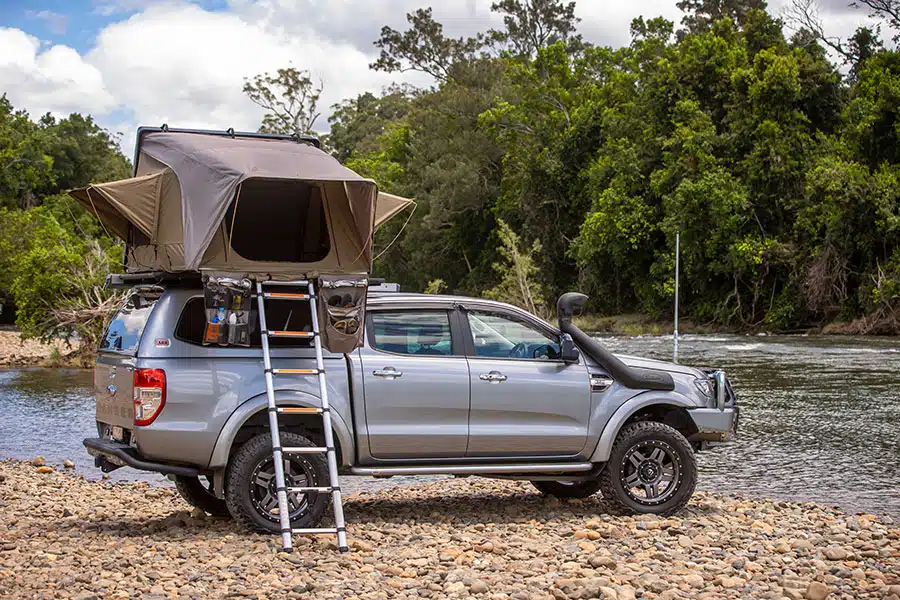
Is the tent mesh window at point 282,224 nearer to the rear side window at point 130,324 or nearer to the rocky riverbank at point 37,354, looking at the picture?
the rear side window at point 130,324

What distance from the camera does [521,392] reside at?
30.6 feet

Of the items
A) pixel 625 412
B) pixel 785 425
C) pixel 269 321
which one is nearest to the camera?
pixel 269 321

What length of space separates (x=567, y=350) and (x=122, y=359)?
347 cm

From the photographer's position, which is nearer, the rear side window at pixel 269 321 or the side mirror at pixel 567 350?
the rear side window at pixel 269 321

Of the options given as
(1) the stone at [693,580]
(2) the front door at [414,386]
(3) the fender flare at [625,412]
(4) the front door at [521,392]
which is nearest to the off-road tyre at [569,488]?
(3) the fender flare at [625,412]

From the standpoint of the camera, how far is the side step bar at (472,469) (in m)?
8.91

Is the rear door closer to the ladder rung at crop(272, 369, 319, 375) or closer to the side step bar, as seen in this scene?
the ladder rung at crop(272, 369, 319, 375)

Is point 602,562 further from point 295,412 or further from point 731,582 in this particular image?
point 295,412

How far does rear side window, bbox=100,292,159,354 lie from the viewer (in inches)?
337

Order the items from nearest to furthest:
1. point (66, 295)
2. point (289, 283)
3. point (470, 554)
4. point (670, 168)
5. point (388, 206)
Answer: point (470, 554), point (289, 283), point (388, 206), point (66, 295), point (670, 168)

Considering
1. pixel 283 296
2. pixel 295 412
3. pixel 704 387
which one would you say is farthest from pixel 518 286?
pixel 295 412

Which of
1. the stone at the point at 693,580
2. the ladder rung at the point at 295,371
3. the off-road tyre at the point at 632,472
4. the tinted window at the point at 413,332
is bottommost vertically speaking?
the stone at the point at 693,580

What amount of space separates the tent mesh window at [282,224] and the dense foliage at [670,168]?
113 ft

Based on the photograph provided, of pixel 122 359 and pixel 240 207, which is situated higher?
pixel 240 207
